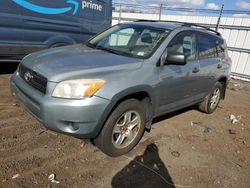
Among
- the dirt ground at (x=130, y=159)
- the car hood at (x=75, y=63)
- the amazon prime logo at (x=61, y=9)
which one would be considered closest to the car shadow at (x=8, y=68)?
the amazon prime logo at (x=61, y=9)

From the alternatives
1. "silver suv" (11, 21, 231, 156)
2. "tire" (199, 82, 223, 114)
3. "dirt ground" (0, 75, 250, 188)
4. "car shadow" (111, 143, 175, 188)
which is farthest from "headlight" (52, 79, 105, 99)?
"tire" (199, 82, 223, 114)

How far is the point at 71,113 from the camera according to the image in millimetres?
2799

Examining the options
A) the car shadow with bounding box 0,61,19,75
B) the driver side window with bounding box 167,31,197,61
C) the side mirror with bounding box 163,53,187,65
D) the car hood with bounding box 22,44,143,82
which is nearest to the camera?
the car hood with bounding box 22,44,143,82

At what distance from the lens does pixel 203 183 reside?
314 cm

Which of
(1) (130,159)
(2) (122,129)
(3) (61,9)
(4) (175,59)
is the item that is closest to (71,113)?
(2) (122,129)

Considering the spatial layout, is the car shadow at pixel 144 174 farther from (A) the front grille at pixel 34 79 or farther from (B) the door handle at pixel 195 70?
(B) the door handle at pixel 195 70

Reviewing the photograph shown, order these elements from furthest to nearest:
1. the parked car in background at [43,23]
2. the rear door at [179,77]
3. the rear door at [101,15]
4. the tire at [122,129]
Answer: the rear door at [101,15]
the parked car in background at [43,23]
the rear door at [179,77]
the tire at [122,129]

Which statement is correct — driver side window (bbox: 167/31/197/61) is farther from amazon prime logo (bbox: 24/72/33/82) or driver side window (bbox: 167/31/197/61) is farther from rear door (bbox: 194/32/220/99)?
amazon prime logo (bbox: 24/72/33/82)

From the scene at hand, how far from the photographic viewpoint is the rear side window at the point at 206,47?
4.65 meters

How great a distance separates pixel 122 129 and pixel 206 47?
2565 mm

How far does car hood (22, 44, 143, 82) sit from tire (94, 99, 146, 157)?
1.66ft

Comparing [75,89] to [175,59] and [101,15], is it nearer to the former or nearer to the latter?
[175,59]

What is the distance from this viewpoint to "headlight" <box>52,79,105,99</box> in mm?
2828

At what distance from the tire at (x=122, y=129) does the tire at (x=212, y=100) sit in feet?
7.30
